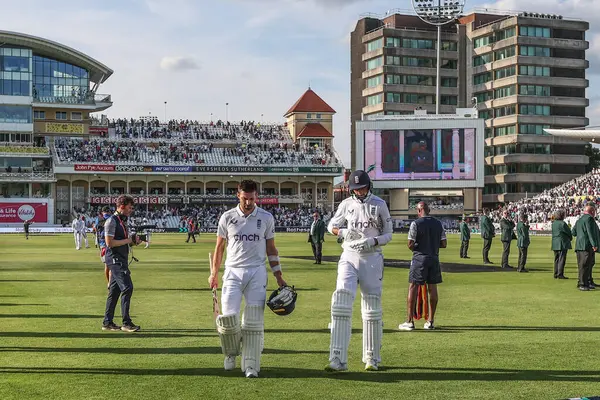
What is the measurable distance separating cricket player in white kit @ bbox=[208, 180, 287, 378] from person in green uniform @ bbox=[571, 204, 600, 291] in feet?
36.9

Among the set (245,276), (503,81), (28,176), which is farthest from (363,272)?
(503,81)

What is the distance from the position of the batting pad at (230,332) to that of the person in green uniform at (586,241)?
1156 centimetres

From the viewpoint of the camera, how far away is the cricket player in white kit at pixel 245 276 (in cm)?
957

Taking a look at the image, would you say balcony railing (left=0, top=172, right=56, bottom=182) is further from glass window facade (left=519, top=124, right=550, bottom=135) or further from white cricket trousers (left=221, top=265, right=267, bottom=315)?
white cricket trousers (left=221, top=265, right=267, bottom=315)

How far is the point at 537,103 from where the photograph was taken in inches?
4316

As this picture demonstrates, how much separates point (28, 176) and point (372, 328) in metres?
89.5

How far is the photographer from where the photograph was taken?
13312mm

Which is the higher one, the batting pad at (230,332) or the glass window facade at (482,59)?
the glass window facade at (482,59)

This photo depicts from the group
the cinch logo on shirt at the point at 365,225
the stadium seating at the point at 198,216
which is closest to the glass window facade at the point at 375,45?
the stadium seating at the point at 198,216

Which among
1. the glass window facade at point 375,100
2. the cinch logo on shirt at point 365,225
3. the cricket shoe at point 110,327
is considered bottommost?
the cricket shoe at point 110,327

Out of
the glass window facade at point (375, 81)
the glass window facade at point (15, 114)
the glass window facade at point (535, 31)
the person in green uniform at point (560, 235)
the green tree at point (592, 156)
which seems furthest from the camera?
the green tree at point (592, 156)

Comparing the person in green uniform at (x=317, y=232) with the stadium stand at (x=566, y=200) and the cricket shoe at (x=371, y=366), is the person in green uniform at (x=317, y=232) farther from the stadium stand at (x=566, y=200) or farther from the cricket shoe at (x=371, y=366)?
the stadium stand at (x=566, y=200)

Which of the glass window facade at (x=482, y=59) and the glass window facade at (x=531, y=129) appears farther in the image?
the glass window facade at (x=482, y=59)

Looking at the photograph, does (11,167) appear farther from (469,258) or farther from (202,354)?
(202,354)
